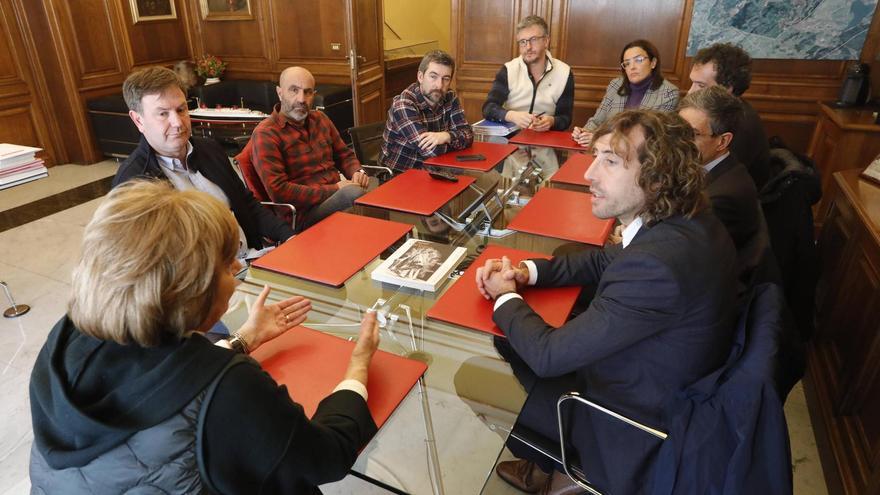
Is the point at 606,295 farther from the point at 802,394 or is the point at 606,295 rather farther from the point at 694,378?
the point at 802,394

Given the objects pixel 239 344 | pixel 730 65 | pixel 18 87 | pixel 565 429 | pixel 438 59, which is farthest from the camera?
pixel 18 87

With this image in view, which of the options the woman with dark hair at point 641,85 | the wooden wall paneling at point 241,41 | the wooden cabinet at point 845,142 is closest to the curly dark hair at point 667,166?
the woman with dark hair at point 641,85

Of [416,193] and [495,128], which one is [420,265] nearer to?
[416,193]

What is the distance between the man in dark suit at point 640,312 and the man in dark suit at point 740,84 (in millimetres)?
1252

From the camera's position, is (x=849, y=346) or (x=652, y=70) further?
(x=652, y=70)

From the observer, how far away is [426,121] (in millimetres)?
2928

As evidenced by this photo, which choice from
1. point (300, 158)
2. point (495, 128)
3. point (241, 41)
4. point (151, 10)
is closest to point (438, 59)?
point (495, 128)

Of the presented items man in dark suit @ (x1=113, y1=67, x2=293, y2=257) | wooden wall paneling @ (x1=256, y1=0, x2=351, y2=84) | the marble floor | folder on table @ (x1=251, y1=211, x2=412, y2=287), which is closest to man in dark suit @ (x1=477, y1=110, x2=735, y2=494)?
folder on table @ (x1=251, y1=211, x2=412, y2=287)

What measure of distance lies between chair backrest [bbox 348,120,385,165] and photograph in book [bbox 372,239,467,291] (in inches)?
59.2

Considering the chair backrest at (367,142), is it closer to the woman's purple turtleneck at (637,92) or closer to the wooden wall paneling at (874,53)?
the woman's purple turtleneck at (637,92)

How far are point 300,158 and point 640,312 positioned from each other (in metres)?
2.10

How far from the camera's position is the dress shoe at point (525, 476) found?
1752 mm

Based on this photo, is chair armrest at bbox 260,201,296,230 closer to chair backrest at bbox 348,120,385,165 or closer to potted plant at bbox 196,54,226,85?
chair backrest at bbox 348,120,385,165

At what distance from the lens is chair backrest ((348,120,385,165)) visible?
320 centimetres
